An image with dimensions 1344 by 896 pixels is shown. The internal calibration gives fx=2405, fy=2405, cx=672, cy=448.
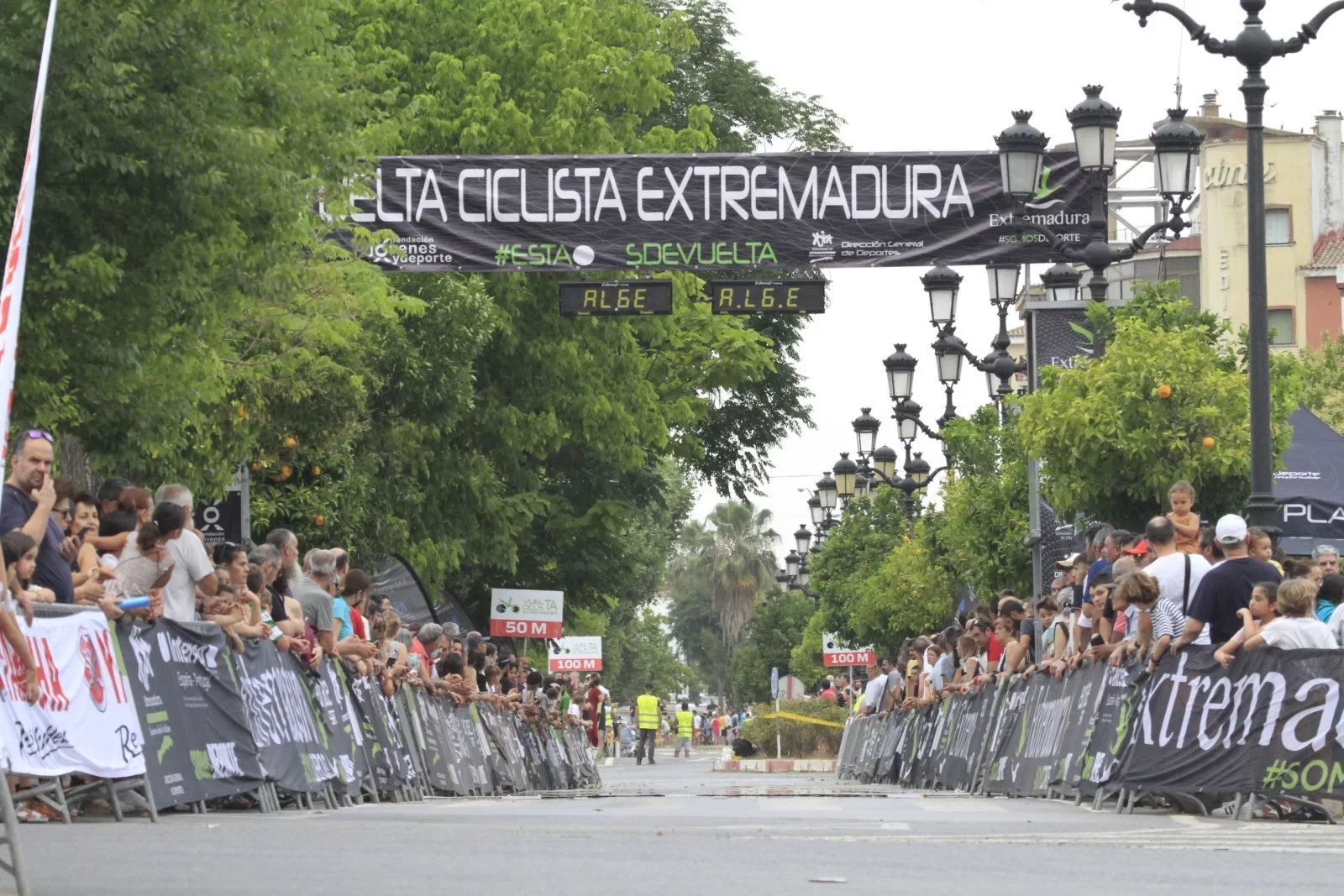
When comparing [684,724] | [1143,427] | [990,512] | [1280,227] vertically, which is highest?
[1280,227]

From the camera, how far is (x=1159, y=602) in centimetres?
1400

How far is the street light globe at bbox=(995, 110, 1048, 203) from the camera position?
70.1 ft

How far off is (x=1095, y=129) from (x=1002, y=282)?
6930mm

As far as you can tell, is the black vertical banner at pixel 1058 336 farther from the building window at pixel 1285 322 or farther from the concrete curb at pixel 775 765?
the building window at pixel 1285 322

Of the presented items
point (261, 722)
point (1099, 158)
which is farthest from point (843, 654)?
point (261, 722)

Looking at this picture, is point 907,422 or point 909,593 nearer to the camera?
point 907,422

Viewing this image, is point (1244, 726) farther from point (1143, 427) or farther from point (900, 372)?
A: point (900, 372)

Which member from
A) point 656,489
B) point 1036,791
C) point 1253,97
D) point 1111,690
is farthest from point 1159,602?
point 656,489

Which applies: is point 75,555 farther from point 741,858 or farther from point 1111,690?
point 1111,690

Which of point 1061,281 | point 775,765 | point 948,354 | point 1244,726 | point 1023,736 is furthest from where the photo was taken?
point 775,765

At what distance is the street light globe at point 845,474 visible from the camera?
45.7 metres

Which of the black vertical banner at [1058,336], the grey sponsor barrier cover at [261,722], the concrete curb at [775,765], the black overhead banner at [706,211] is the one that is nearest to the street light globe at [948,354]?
the black overhead banner at [706,211]

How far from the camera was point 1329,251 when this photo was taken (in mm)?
76688

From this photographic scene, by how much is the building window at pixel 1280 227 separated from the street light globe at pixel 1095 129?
58532 millimetres
